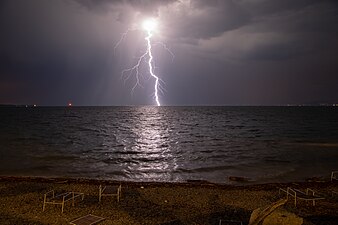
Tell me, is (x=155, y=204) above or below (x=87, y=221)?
below

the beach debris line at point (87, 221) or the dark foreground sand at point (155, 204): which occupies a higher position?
the beach debris line at point (87, 221)

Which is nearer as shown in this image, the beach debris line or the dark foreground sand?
the beach debris line

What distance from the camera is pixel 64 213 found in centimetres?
1080

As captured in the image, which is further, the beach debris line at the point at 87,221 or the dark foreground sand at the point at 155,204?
the dark foreground sand at the point at 155,204

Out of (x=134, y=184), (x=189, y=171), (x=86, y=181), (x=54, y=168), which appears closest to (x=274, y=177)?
(x=189, y=171)

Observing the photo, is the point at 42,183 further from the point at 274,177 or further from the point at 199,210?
the point at 274,177

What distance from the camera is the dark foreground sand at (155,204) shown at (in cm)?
1046

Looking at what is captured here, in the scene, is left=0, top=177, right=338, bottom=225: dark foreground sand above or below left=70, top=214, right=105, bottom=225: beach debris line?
below

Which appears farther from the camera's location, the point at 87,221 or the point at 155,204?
the point at 155,204

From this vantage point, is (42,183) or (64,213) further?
(42,183)

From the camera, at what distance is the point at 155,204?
487 inches

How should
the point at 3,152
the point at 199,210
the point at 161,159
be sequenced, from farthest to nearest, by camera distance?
the point at 3,152
the point at 161,159
the point at 199,210

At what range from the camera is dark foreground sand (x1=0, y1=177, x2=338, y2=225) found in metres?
10.5

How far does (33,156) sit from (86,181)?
13.4m
